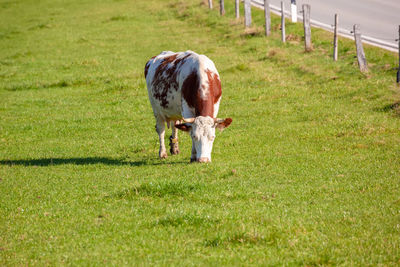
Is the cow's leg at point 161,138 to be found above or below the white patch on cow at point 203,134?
below

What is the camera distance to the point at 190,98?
13375 millimetres

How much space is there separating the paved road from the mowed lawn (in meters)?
2.99

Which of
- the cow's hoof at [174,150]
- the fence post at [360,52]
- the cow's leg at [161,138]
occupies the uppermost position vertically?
the fence post at [360,52]

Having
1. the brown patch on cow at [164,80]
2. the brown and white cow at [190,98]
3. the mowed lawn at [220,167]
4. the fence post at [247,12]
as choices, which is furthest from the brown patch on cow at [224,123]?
the fence post at [247,12]

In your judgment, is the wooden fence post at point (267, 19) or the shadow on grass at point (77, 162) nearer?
the shadow on grass at point (77, 162)

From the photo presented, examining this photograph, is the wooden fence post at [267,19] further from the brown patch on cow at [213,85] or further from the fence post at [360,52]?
the brown patch on cow at [213,85]

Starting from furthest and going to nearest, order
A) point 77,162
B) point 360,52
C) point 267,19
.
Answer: point 267,19
point 360,52
point 77,162

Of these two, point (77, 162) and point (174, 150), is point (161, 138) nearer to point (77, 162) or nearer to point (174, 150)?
point (174, 150)

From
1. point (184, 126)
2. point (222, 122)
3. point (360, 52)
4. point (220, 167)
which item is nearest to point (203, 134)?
point (184, 126)

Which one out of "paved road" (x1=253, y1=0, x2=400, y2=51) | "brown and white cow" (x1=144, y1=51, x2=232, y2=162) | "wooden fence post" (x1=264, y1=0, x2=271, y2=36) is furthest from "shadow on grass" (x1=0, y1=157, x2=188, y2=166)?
"wooden fence post" (x1=264, y1=0, x2=271, y2=36)

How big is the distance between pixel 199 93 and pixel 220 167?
196 centimetres

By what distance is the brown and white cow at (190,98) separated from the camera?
12680mm

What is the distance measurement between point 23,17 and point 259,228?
47407mm

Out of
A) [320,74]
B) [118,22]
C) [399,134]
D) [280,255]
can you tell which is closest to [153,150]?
[399,134]
